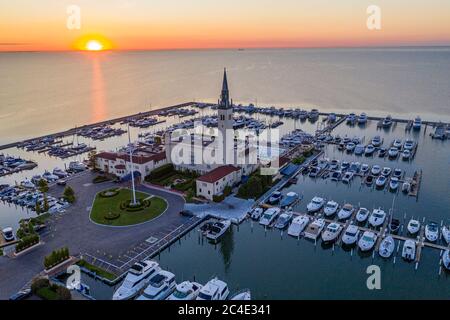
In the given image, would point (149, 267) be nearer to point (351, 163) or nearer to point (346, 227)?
point (346, 227)

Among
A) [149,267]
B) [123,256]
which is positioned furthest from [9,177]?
Answer: [149,267]

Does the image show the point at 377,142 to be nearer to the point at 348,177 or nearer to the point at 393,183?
the point at 348,177

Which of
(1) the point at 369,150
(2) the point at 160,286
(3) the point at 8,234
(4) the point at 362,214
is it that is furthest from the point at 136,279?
(1) the point at 369,150

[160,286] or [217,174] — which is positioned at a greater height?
[217,174]

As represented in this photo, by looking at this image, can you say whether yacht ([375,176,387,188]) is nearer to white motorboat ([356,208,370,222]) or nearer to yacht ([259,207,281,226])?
white motorboat ([356,208,370,222])

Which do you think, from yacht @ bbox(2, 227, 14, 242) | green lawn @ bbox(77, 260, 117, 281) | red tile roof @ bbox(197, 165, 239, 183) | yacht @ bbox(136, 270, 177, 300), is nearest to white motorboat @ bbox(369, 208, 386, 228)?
red tile roof @ bbox(197, 165, 239, 183)
